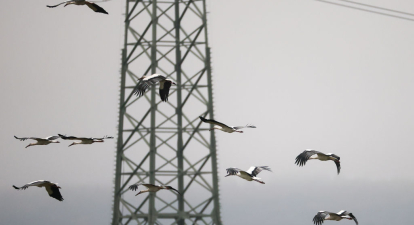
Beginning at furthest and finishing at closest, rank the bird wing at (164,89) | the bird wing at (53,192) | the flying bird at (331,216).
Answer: the flying bird at (331,216) < the bird wing at (53,192) < the bird wing at (164,89)

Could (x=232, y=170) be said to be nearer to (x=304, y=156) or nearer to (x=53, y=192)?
(x=304, y=156)

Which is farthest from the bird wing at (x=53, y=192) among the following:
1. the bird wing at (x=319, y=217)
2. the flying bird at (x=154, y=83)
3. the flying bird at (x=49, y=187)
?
the bird wing at (x=319, y=217)

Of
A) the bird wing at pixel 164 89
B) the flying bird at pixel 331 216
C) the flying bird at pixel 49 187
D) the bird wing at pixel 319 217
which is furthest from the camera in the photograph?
the bird wing at pixel 319 217

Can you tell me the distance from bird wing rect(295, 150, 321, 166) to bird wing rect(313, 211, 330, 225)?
7.22 feet

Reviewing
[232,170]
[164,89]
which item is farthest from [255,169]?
[164,89]

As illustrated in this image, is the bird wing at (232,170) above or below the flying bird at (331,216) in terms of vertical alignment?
above

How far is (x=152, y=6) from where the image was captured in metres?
31.9

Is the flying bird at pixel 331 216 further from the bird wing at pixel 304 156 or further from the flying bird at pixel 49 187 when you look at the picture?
the flying bird at pixel 49 187

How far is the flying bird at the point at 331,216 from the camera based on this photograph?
2402 cm

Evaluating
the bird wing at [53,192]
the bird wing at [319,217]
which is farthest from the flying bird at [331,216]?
the bird wing at [53,192]

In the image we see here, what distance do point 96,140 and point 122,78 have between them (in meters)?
6.98

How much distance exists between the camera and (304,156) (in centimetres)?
2388

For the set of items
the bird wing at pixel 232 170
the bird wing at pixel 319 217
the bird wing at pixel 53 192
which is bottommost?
the bird wing at pixel 319 217

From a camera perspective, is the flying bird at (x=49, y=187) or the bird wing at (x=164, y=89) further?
the bird wing at (x=164, y=89)
